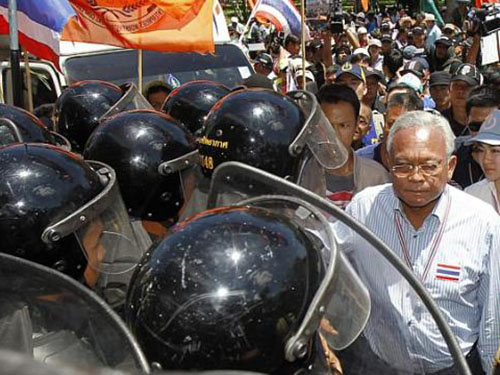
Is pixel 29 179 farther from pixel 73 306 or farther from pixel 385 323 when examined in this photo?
pixel 385 323

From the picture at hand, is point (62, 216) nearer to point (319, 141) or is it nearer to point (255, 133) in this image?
point (255, 133)

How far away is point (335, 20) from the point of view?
47.4 ft

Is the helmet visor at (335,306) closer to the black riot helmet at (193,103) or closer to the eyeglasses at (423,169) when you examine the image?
the eyeglasses at (423,169)

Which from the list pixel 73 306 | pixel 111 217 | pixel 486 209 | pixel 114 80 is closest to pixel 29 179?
pixel 111 217

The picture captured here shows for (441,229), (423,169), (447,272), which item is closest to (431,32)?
(423,169)

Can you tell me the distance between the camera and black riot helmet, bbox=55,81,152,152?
188 inches

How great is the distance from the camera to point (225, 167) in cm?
227

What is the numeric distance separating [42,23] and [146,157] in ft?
11.0

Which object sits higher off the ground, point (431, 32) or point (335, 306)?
point (335, 306)

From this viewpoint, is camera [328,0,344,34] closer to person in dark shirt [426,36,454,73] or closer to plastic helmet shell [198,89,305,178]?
person in dark shirt [426,36,454,73]

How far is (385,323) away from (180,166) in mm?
1769

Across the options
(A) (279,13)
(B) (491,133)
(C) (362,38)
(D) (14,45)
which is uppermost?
(D) (14,45)

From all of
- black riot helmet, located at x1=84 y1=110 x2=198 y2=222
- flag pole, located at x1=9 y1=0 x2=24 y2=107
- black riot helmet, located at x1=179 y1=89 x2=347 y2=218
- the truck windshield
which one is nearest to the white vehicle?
the truck windshield

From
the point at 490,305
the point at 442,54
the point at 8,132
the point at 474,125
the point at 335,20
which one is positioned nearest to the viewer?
→ the point at 490,305
